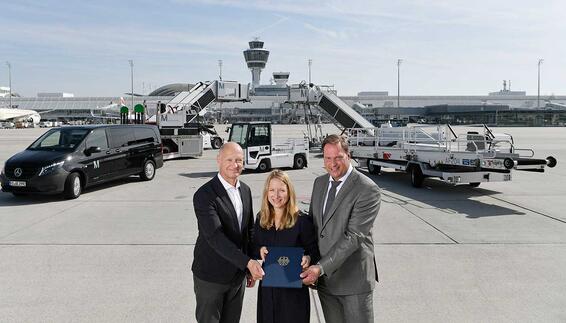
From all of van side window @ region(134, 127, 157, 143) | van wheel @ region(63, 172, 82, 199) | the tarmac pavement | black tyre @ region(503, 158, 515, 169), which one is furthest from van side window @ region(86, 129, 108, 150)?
black tyre @ region(503, 158, 515, 169)

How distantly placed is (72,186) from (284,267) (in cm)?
907

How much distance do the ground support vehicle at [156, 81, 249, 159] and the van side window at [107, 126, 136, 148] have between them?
21.1 ft

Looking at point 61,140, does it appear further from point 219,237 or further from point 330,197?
point 330,197

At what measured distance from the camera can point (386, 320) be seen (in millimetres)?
3992

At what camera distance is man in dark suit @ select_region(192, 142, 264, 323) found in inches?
110

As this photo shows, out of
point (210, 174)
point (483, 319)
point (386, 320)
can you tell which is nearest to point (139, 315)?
point (386, 320)

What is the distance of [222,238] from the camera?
277cm

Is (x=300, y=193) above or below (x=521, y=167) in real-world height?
below

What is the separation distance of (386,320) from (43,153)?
9.73 metres

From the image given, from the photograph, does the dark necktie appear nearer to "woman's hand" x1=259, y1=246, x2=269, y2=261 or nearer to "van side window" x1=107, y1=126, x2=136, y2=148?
"woman's hand" x1=259, y1=246, x2=269, y2=261

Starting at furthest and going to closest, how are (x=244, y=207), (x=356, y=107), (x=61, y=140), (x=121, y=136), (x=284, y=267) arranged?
(x=356, y=107) → (x=121, y=136) → (x=61, y=140) → (x=244, y=207) → (x=284, y=267)

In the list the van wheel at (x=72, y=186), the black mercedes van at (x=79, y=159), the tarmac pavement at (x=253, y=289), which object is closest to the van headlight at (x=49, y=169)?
the black mercedes van at (x=79, y=159)

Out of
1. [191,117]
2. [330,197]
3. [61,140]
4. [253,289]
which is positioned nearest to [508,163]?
[253,289]

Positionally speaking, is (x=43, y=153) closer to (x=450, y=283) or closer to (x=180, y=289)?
(x=180, y=289)
